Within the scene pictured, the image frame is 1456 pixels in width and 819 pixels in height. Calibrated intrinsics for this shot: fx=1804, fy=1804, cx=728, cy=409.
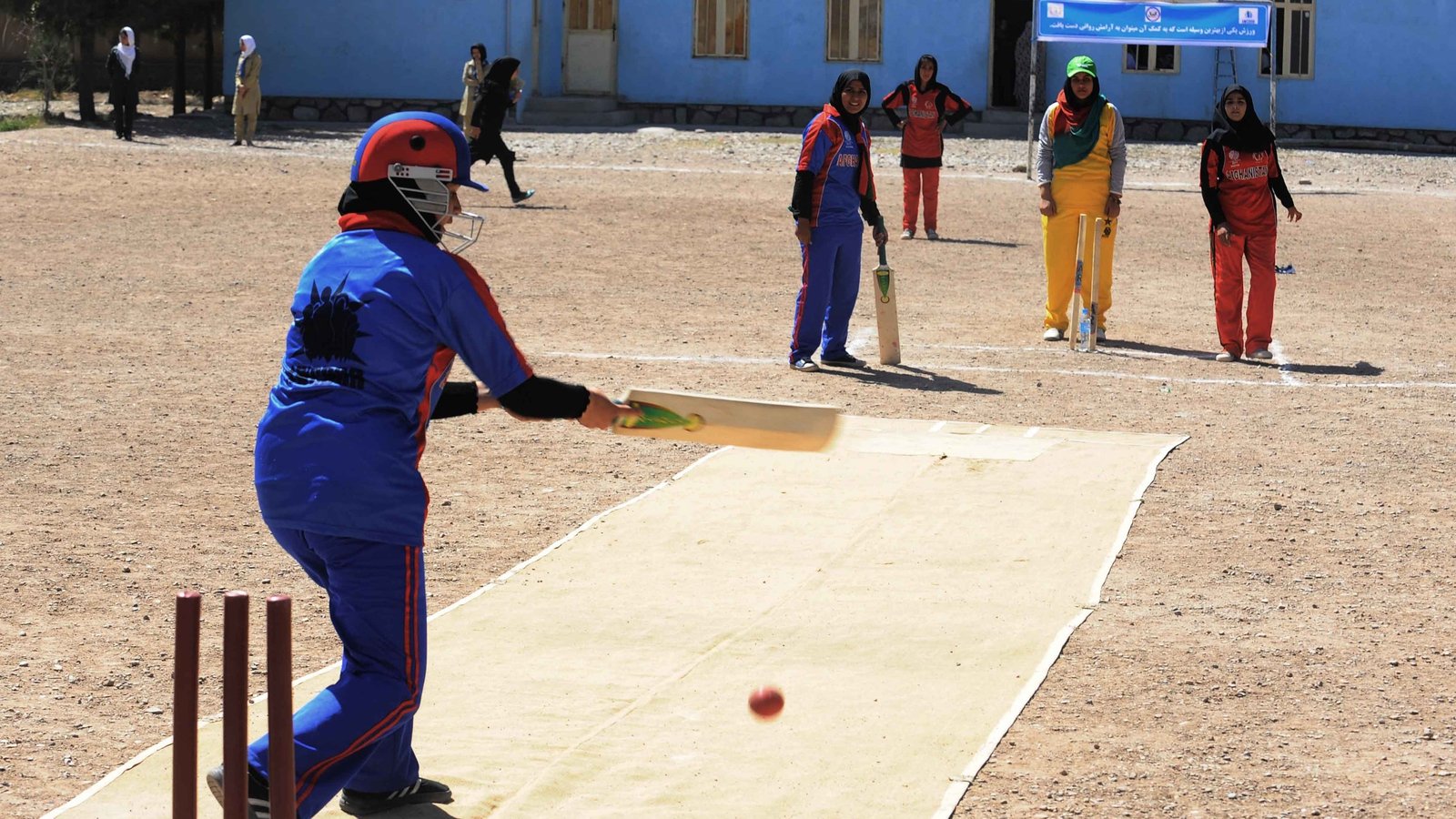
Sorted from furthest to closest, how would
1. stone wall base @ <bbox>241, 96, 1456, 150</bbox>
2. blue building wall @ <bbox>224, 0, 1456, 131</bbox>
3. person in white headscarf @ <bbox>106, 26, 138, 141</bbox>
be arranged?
stone wall base @ <bbox>241, 96, 1456, 150</bbox> → blue building wall @ <bbox>224, 0, 1456, 131</bbox> → person in white headscarf @ <bbox>106, 26, 138, 141</bbox>

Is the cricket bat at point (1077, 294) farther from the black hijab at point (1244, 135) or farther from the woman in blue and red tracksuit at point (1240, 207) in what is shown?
the black hijab at point (1244, 135)

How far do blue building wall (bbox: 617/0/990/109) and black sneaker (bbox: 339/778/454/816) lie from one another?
2887 cm

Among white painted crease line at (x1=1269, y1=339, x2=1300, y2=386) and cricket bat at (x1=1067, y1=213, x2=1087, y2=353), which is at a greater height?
cricket bat at (x1=1067, y1=213, x2=1087, y2=353)

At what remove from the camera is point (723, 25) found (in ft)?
110

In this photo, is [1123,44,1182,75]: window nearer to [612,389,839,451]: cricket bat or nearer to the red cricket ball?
the red cricket ball

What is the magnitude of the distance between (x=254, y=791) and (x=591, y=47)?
30702mm

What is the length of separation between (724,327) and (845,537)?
558cm

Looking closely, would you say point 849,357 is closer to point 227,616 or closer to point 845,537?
point 845,537

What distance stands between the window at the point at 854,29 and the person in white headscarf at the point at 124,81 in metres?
12.4

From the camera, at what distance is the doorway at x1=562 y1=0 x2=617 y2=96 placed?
1326 inches

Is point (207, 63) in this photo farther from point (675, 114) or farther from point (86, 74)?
point (675, 114)

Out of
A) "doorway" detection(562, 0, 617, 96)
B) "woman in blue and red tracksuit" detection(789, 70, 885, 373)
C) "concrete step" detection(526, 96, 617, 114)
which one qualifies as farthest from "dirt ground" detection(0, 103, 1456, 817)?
"doorway" detection(562, 0, 617, 96)

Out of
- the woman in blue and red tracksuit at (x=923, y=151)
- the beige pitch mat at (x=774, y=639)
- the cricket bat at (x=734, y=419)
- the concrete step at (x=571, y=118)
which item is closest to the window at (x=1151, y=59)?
the concrete step at (x=571, y=118)

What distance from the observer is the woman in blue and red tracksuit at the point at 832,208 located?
11.3 metres
